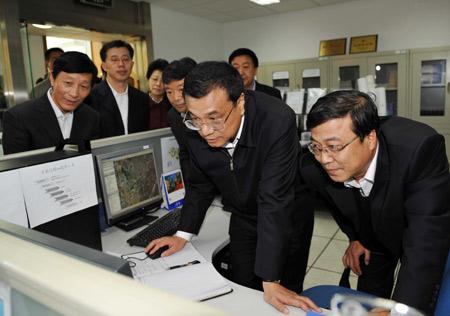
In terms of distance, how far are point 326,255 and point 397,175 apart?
6.33 ft

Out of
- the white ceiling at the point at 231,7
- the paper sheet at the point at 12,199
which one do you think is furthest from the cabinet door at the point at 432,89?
the paper sheet at the point at 12,199

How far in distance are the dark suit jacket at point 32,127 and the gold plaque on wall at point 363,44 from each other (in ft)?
15.2

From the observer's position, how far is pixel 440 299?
0.96m

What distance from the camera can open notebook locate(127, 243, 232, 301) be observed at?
3.73 ft

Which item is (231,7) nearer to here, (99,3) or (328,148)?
(99,3)

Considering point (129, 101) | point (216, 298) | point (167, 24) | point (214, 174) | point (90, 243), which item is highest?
point (167, 24)

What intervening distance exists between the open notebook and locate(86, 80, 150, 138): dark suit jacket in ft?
4.27

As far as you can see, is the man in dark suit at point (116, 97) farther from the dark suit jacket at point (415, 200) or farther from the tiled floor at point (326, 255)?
the dark suit jacket at point (415, 200)

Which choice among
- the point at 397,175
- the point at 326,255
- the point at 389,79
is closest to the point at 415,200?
the point at 397,175

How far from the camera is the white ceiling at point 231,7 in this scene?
205 inches

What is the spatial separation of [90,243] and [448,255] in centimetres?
112

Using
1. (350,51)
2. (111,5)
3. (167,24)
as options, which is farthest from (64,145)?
(350,51)

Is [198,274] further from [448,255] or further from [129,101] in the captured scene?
[129,101]

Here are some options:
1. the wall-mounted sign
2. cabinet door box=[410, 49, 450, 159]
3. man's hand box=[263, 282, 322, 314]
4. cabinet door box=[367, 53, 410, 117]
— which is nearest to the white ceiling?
the wall-mounted sign
